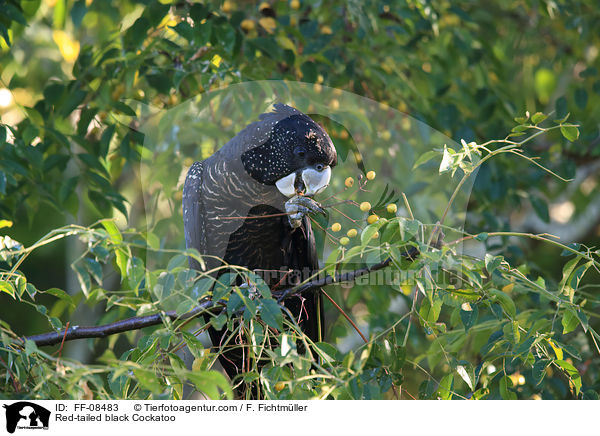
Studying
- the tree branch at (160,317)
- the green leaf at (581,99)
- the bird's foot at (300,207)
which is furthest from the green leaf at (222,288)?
the green leaf at (581,99)

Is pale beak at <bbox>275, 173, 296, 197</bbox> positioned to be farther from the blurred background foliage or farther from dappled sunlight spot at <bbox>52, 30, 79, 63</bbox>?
dappled sunlight spot at <bbox>52, 30, 79, 63</bbox>

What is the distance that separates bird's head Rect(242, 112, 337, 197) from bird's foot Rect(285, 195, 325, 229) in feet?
0.04

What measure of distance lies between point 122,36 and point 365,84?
732mm

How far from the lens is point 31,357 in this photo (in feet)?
3.04

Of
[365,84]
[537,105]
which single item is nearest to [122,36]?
[365,84]

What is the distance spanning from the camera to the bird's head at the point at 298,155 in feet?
3.20

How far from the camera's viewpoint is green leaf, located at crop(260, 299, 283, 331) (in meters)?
0.83

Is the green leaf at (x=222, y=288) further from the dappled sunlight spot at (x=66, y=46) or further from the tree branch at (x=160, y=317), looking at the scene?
the dappled sunlight spot at (x=66, y=46)

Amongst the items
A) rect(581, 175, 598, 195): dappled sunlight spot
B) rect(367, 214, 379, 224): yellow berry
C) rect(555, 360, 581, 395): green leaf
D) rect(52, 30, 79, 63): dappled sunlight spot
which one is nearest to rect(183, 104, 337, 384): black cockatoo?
rect(367, 214, 379, 224): yellow berry

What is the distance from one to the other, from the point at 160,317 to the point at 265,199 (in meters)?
0.31

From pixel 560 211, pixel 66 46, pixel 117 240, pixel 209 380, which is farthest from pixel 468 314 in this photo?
pixel 560 211

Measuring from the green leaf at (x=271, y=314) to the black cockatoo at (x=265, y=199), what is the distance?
0.21 metres

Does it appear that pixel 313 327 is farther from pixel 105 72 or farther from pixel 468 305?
pixel 105 72
